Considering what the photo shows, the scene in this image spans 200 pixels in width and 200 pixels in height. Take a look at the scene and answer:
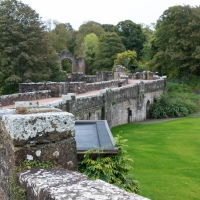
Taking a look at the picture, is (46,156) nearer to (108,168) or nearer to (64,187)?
(64,187)

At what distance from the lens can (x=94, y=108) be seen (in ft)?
63.9

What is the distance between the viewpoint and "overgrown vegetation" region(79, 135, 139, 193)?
6.01 m

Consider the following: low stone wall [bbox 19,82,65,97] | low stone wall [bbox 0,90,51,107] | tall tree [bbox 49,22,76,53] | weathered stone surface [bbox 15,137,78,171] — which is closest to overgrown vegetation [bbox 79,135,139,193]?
weathered stone surface [bbox 15,137,78,171]

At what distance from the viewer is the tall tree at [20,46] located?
1224 inches

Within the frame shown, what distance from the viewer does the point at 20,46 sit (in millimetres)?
31344

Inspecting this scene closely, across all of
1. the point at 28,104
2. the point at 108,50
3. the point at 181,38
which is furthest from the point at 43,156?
the point at 108,50

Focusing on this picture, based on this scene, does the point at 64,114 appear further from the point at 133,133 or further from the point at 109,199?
the point at 133,133

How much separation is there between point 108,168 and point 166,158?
10159 mm

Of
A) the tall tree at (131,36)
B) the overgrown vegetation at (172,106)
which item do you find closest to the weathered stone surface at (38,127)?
the overgrown vegetation at (172,106)

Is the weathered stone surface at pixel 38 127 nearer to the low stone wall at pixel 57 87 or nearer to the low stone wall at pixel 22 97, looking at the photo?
the low stone wall at pixel 22 97

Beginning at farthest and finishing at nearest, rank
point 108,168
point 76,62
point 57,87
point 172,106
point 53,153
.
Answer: point 76,62
point 172,106
point 57,87
point 108,168
point 53,153

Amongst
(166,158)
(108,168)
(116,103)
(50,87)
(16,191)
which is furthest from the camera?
(116,103)

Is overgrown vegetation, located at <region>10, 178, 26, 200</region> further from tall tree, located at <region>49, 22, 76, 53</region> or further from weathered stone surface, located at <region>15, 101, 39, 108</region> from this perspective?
tall tree, located at <region>49, 22, 76, 53</region>

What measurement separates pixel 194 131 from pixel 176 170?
9387 mm
